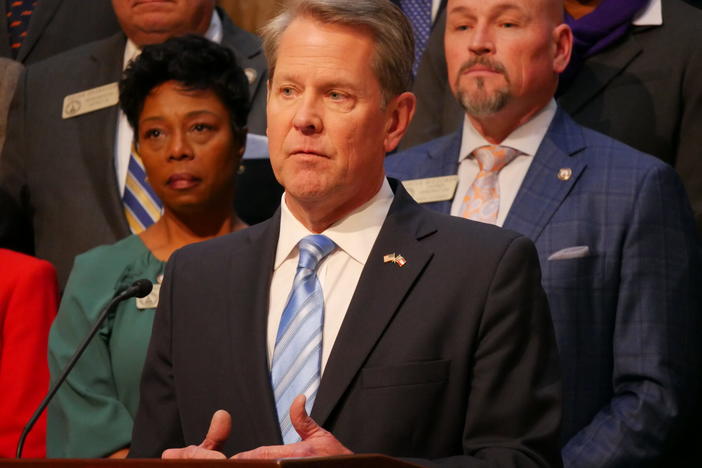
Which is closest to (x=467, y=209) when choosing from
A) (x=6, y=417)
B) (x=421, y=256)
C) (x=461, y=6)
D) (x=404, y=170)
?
(x=404, y=170)

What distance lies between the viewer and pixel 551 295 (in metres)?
3.07

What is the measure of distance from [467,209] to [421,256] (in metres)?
1.16

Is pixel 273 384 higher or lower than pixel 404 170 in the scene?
lower

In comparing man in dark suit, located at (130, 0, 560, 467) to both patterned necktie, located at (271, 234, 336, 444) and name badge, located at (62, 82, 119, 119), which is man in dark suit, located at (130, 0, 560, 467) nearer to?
patterned necktie, located at (271, 234, 336, 444)

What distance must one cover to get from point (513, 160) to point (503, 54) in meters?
0.31

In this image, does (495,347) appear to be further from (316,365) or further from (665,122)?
(665,122)

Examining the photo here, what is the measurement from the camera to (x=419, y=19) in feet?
15.0

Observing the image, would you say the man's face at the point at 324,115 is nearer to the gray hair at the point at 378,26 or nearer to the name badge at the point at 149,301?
the gray hair at the point at 378,26

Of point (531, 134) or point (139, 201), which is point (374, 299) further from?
point (139, 201)

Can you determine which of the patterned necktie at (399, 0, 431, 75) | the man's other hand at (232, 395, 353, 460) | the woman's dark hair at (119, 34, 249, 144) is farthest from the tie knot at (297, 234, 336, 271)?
the patterned necktie at (399, 0, 431, 75)

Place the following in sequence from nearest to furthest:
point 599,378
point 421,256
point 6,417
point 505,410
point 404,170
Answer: point 505,410
point 421,256
point 599,378
point 6,417
point 404,170

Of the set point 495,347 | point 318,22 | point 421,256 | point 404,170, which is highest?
point 318,22

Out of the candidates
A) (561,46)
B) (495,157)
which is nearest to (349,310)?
(495,157)

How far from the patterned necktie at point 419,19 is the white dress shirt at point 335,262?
2.25 m
